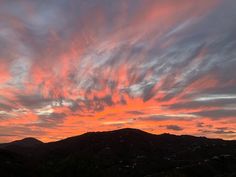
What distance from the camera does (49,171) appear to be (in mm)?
199375

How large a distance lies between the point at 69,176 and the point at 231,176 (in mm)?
99741

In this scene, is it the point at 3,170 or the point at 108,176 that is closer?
the point at 3,170

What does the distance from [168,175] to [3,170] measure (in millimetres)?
97121

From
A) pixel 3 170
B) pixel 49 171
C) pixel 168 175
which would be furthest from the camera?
pixel 49 171

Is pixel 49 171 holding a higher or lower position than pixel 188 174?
higher

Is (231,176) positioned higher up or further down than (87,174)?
further down

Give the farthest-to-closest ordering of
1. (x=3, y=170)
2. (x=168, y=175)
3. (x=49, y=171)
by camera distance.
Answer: (x=49, y=171), (x=168, y=175), (x=3, y=170)

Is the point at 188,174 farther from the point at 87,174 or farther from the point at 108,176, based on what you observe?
the point at 87,174

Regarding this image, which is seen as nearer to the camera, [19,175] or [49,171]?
A: [19,175]

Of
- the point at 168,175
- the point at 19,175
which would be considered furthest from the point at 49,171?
the point at 168,175

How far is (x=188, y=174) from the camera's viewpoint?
19988cm

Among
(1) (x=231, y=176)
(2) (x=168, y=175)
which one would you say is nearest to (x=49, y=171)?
(2) (x=168, y=175)

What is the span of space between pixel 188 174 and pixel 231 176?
96.0 ft

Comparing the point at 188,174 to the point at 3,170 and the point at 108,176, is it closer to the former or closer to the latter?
the point at 108,176
